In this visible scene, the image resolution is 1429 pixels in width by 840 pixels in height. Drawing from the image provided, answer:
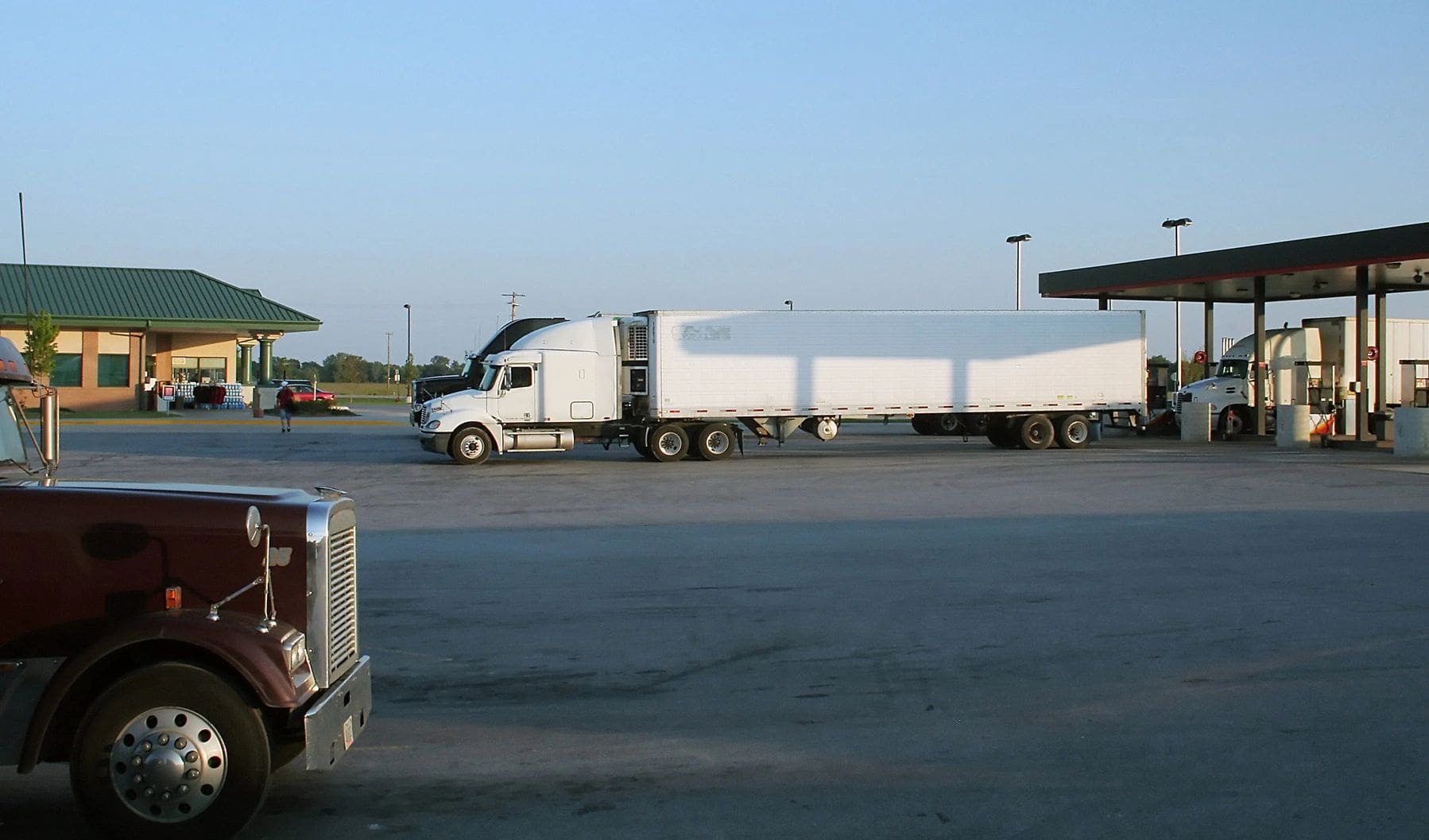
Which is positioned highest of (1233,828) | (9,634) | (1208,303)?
(1208,303)

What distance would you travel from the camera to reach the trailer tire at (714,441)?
1141 inches

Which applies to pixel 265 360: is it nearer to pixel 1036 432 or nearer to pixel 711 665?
pixel 1036 432

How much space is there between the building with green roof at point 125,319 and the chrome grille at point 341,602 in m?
50.9

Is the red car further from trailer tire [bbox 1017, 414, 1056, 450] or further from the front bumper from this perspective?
the front bumper

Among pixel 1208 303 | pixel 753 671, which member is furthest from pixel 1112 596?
pixel 1208 303

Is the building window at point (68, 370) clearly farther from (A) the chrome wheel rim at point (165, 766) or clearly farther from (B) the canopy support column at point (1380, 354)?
(A) the chrome wheel rim at point (165, 766)

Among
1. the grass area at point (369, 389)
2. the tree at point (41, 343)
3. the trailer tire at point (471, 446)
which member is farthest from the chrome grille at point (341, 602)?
the grass area at point (369, 389)

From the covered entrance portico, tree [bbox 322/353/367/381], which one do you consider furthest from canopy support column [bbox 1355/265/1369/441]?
tree [bbox 322/353/367/381]

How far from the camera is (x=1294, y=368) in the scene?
36.6 meters

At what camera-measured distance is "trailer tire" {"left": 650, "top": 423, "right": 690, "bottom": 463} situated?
28656 millimetres

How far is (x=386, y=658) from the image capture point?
8617 millimetres

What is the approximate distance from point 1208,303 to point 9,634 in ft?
137

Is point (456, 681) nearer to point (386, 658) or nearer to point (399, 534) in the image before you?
point (386, 658)

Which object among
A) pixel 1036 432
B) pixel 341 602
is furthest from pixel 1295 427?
pixel 341 602
